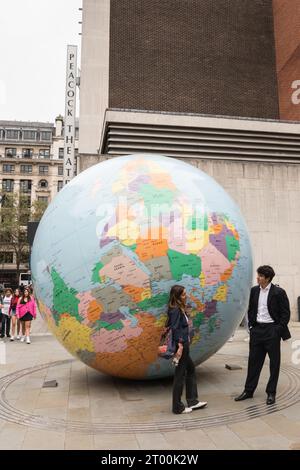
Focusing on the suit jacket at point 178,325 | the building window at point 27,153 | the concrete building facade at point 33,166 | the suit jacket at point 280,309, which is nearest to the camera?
the suit jacket at point 178,325

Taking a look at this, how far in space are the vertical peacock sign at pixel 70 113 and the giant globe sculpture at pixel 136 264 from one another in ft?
54.6

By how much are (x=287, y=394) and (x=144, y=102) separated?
18739 mm

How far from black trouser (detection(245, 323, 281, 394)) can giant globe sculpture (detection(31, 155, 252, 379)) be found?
46cm

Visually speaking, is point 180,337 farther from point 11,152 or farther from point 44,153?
point 11,152

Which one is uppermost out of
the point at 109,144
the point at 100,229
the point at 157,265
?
the point at 109,144

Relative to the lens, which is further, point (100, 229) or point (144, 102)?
point (144, 102)

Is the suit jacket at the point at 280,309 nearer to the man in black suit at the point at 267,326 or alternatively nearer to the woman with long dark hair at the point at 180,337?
the man in black suit at the point at 267,326

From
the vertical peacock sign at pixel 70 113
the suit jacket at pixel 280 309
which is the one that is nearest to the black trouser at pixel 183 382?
the suit jacket at pixel 280 309

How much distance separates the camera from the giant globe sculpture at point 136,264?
495cm

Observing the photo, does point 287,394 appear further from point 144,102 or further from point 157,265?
point 144,102

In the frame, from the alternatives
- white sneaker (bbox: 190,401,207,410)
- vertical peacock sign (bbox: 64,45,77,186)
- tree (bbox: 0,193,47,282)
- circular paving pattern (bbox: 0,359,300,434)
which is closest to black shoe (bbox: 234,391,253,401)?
circular paving pattern (bbox: 0,359,300,434)

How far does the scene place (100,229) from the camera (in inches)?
200

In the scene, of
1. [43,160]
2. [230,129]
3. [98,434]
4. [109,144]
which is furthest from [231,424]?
[43,160]

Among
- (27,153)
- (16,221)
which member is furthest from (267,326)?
(27,153)
